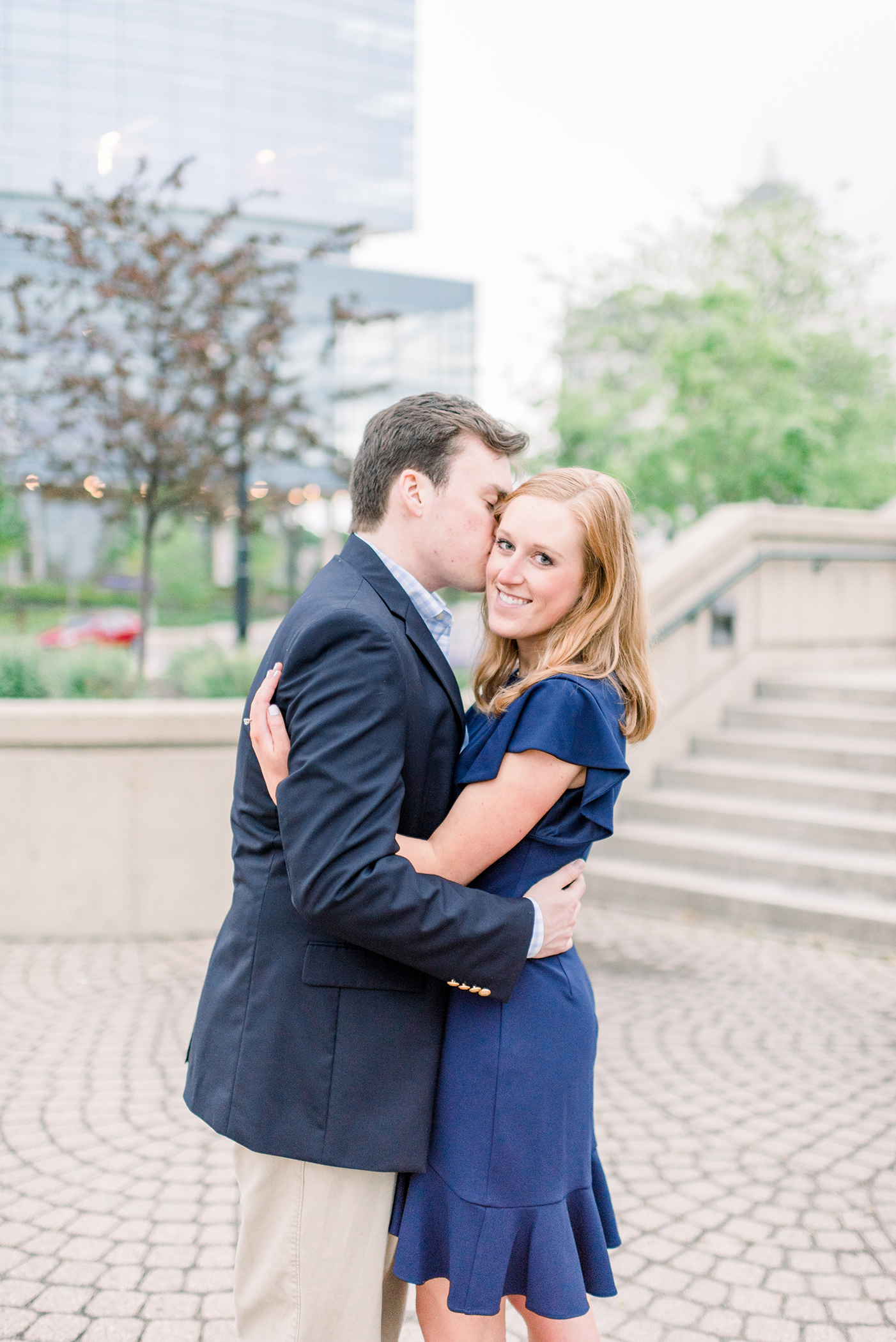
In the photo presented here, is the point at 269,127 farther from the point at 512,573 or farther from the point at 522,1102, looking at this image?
the point at 522,1102

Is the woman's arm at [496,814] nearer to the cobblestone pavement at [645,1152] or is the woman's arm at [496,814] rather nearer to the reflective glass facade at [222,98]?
the cobblestone pavement at [645,1152]

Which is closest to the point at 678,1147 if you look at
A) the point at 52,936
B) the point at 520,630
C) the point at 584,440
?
the point at 520,630

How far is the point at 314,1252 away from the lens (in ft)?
5.99

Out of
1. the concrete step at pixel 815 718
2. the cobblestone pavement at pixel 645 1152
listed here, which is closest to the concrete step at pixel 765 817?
the concrete step at pixel 815 718

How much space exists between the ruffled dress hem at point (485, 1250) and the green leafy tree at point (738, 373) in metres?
12.6

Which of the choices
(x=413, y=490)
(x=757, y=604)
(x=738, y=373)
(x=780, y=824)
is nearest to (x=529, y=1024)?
(x=413, y=490)

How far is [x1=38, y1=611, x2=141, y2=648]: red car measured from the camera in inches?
380

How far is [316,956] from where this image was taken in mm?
1785

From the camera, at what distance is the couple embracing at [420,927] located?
66.7 inches

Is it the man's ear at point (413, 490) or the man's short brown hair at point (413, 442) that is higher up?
the man's short brown hair at point (413, 442)

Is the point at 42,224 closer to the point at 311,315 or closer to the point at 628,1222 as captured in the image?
A: the point at 311,315

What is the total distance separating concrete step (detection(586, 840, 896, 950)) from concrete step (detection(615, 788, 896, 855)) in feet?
1.60

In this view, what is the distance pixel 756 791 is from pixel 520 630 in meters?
5.57

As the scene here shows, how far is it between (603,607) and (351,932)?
0.81 metres
